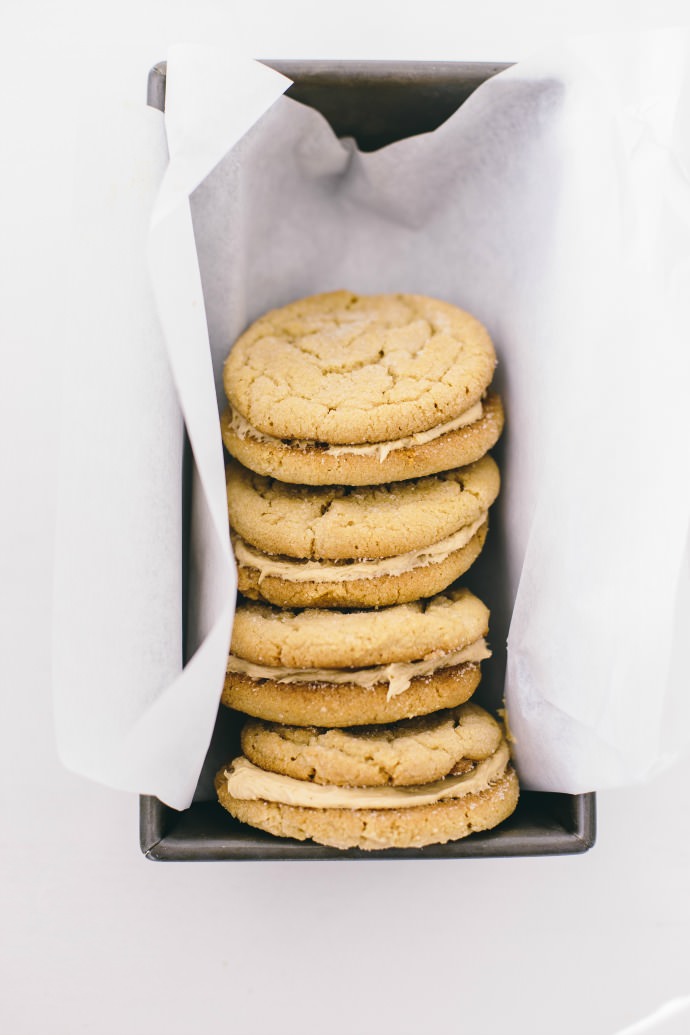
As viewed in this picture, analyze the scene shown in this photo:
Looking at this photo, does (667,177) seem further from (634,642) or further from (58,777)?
(58,777)

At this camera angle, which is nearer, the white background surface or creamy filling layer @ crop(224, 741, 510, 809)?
creamy filling layer @ crop(224, 741, 510, 809)

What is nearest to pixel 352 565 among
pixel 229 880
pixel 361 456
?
pixel 361 456

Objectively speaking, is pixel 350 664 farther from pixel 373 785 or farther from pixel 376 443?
pixel 376 443

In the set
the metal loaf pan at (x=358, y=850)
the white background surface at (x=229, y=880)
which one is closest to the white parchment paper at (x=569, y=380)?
the metal loaf pan at (x=358, y=850)

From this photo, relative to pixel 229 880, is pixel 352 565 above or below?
above

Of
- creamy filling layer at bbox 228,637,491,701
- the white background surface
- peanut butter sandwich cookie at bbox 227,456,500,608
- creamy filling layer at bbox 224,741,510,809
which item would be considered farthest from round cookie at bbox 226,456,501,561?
the white background surface

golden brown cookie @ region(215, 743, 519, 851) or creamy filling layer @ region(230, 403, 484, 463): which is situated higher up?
creamy filling layer @ region(230, 403, 484, 463)

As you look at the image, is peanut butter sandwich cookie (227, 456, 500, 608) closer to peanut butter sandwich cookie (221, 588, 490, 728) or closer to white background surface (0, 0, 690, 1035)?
peanut butter sandwich cookie (221, 588, 490, 728)
